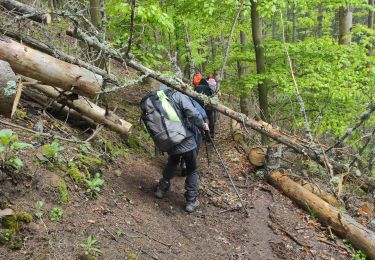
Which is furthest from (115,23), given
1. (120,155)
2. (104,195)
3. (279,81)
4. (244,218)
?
(244,218)

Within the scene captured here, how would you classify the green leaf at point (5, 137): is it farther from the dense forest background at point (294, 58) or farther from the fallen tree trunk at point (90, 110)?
the dense forest background at point (294, 58)

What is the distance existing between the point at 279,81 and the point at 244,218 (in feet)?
13.6

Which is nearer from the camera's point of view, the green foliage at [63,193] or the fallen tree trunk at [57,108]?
the green foliage at [63,193]

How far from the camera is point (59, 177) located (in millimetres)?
4570

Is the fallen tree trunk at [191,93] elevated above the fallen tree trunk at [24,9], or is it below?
below

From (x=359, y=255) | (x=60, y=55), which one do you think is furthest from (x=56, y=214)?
(x=359, y=255)

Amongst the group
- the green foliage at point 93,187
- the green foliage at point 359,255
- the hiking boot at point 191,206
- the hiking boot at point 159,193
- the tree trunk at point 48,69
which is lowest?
the green foliage at point 359,255

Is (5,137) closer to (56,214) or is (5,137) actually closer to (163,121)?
(56,214)

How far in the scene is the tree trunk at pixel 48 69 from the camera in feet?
16.3

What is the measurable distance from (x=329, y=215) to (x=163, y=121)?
3490mm

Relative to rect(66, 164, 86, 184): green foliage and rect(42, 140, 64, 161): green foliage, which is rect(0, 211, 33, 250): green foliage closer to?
rect(42, 140, 64, 161): green foliage

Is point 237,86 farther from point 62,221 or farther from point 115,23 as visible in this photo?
point 62,221

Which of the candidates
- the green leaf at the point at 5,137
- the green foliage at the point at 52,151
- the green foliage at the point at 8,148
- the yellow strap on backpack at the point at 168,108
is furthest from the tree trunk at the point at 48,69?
the green leaf at the point at 5,137

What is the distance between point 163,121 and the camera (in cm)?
555
